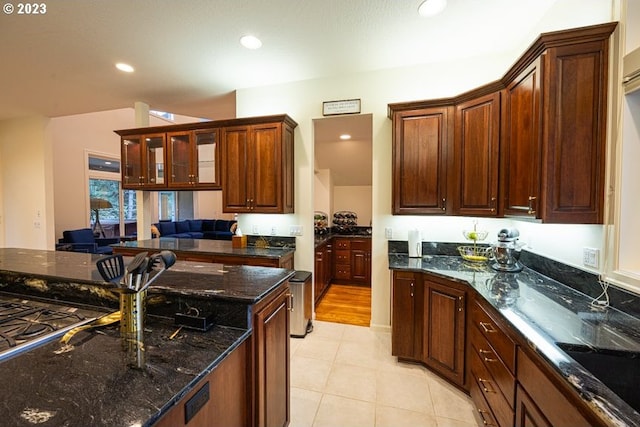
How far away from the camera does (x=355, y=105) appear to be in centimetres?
293

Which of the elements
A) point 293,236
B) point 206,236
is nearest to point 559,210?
point 293,236

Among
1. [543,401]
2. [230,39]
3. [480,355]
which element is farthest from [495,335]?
[230,39]

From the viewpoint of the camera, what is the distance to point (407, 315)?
7.41ft

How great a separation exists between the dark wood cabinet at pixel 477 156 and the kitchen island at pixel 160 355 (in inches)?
70.6

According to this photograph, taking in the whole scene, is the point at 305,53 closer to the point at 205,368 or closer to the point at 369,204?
the point at 205,368

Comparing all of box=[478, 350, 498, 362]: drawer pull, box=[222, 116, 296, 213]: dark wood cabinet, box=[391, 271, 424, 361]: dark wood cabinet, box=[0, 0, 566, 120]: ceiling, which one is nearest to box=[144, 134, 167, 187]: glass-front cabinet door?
box=[0, 0, 566, 120]: ceiling

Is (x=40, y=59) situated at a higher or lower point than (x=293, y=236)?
higher

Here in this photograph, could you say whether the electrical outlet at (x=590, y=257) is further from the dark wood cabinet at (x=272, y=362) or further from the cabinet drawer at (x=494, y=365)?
the dark wood cabinet at (x=272, y=362)

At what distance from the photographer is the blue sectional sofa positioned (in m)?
6.92

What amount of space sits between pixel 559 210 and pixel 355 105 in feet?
6.93

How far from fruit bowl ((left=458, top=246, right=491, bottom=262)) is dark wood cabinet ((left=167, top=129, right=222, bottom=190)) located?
277 cm

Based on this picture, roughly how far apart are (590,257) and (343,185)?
4133 millimetres

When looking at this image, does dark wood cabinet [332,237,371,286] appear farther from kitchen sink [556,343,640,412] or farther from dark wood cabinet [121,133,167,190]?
kitchen sink [556,343,640,412]

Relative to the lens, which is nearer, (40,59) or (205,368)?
(205,368)
